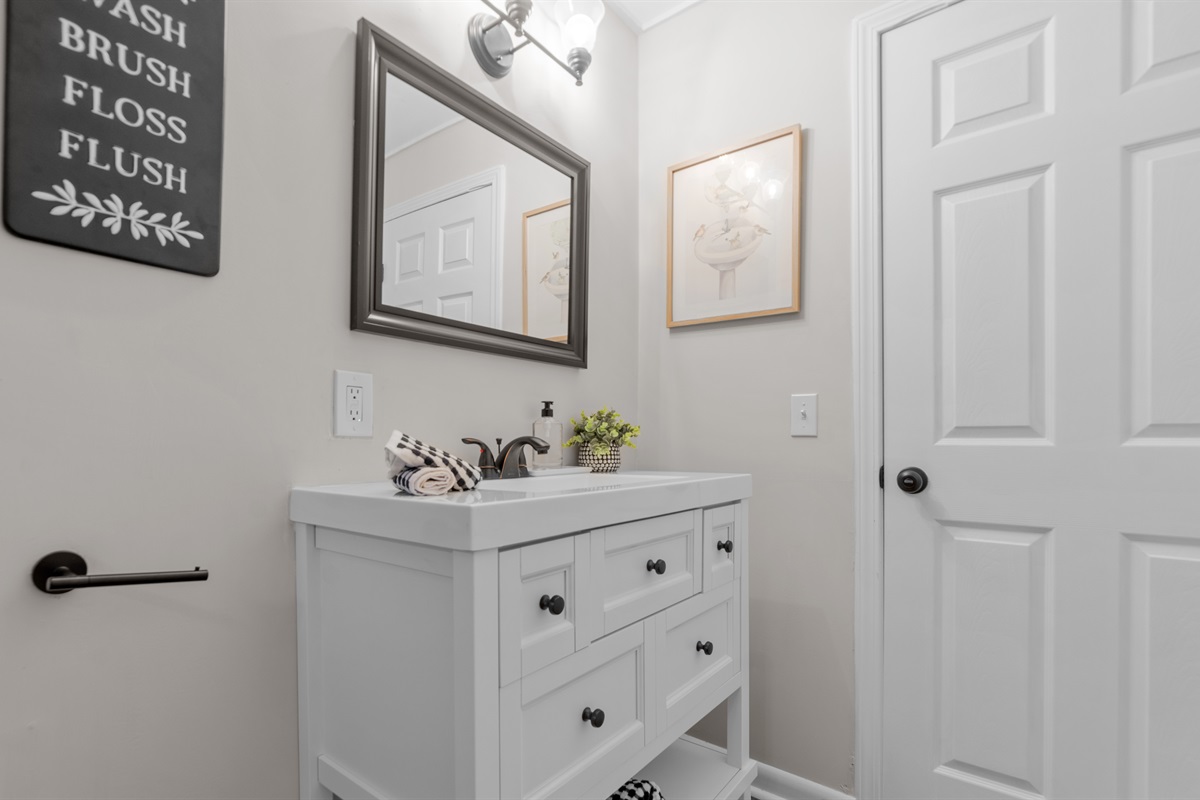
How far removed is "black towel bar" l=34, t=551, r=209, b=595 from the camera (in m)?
0.81

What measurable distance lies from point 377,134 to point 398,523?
31.9 inches

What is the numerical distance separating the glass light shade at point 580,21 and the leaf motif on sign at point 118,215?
90cm

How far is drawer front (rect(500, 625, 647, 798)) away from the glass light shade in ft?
4.67

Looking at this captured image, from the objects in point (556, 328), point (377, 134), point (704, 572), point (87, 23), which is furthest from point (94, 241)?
point (704, 572)

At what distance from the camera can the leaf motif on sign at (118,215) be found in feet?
2.81

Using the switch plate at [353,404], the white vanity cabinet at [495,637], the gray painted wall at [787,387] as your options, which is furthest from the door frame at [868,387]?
the switch plate at [353,404]

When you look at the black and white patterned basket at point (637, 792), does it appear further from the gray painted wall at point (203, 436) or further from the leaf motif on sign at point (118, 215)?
the leaf motif on sign at point (118, 215)

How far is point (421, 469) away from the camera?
1065mm

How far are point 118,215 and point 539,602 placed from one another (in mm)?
841

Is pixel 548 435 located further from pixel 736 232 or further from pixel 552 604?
pixel 736 232

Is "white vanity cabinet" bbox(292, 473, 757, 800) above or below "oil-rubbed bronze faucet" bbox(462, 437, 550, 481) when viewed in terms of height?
below

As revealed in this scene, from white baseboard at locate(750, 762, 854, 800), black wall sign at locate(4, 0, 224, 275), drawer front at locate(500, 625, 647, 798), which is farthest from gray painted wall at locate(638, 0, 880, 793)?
black wall sign at locate(4, 0, 224, 275)

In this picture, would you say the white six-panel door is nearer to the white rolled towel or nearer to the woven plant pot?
the woven plant pot

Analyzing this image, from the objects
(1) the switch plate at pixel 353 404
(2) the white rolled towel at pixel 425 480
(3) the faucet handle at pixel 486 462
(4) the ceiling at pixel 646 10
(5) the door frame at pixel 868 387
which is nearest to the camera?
(2) the white rolled towel at pixel 425 480
